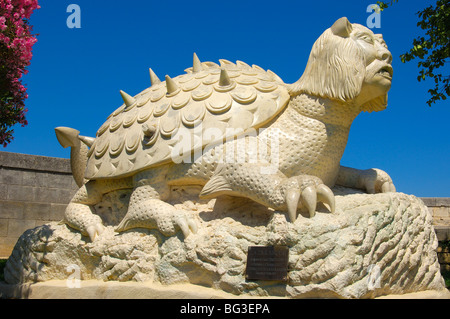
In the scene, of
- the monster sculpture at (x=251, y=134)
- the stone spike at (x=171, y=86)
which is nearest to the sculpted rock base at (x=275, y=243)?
the monster sculpture at (x=251, y=134)

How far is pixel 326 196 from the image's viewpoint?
4.27 m

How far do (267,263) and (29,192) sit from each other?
674 cm

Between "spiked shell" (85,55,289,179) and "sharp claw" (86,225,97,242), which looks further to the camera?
"sharp claw" (86,225,97,242)

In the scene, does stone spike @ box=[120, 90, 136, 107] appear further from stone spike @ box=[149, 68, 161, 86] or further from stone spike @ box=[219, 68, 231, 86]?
stone spike @ box=[219, 68, 231, 86]

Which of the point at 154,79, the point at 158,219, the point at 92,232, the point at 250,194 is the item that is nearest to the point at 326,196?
the point at 250,194

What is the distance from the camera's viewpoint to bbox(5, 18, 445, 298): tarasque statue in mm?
4211

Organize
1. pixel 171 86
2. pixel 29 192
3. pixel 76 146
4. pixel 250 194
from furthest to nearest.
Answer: pixel 29 192 < pixel 76 146 < pixel 171 86 < pixel 250 194

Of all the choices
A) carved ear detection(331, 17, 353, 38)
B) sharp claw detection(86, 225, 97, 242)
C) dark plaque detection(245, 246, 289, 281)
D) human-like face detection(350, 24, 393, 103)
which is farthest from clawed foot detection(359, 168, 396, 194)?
sharp claw detection(86, 225, 97, 242)

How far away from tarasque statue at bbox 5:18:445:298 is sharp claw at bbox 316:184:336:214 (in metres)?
0.01

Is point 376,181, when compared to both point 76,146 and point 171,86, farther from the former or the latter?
point 76,146

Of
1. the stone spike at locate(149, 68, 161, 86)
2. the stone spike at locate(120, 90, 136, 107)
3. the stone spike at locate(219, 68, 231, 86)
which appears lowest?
the stone spike at locate(219, 68, 231, 86)

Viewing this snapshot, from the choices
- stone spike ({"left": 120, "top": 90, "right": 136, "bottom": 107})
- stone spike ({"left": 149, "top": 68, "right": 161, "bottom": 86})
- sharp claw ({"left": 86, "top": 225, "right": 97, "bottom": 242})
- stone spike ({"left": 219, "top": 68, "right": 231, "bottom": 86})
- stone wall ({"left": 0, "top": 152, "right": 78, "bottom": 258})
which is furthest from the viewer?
stone wall ({"left": 0, "top": 152, "right": 78, "bottom": 258})

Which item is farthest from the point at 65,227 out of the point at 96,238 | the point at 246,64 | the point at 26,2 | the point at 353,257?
the point at 353,257

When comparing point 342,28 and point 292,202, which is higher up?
point 342,28
